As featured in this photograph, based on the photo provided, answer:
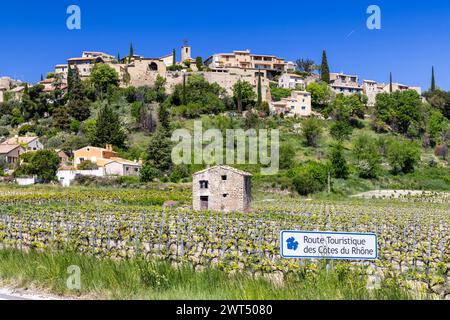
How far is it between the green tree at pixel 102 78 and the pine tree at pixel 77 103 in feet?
15.5

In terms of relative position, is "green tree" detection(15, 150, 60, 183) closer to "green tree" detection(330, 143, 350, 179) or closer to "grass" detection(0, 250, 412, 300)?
"green tree" detection(330, 143, 350, 179)

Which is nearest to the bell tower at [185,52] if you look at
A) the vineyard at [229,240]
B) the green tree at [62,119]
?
the green tree at [62,119]

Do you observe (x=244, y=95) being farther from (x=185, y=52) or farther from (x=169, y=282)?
(x=169, y=282)

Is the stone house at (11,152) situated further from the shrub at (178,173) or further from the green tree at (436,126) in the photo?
the green tree at (436,126)

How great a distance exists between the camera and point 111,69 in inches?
3607

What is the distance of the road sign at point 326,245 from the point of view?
6820 millimetres

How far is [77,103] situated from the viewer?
266 ft

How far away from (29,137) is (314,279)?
71.8m

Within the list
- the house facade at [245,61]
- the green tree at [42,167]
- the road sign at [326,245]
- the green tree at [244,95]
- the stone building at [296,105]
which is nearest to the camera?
the road sign at [326,245]

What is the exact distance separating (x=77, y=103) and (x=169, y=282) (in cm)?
7608

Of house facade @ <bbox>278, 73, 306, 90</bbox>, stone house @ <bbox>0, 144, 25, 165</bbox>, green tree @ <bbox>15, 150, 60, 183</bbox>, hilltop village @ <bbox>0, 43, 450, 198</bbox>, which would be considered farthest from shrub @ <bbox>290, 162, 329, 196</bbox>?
house facade @ <bbox>278, 73, 306, 90</bbox>

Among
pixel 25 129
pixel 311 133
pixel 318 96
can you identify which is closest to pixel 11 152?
pixel 25 129
